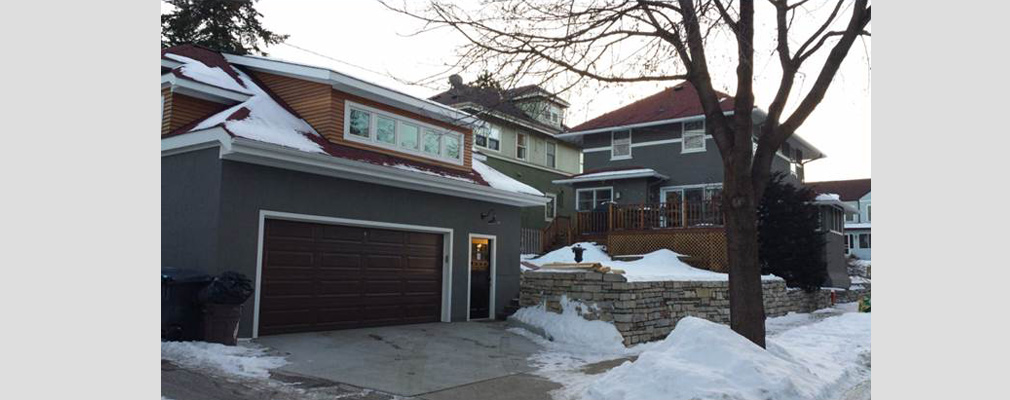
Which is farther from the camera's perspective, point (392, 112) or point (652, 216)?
point (652, 216)

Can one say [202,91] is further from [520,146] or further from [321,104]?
[520,146]

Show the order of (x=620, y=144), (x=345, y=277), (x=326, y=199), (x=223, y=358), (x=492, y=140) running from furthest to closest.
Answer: (x=492, y=140)
(x=620, y=144)
(x=345, y=277)
(x=326, y=199)
(x=223, y=358)

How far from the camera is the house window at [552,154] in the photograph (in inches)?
1198

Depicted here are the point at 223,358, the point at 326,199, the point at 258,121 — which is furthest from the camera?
the point at 326,199

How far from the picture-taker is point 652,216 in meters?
21.6

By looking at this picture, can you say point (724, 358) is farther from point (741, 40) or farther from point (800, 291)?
point (800, 291)

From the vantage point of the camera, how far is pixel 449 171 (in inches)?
574

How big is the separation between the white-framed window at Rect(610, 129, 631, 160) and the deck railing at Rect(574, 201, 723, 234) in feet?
12.6

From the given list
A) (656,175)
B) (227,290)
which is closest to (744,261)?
(227,290)

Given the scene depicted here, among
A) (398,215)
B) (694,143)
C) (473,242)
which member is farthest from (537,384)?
(694,143)

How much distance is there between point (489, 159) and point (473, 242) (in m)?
12.3

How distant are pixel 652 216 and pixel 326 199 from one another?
12.3m

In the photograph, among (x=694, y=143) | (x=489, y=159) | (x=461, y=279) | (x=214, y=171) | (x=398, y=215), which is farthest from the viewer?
(x=489, y=159)

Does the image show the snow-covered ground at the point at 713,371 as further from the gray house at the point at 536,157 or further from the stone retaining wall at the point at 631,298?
the gray house at the point at 536,157
